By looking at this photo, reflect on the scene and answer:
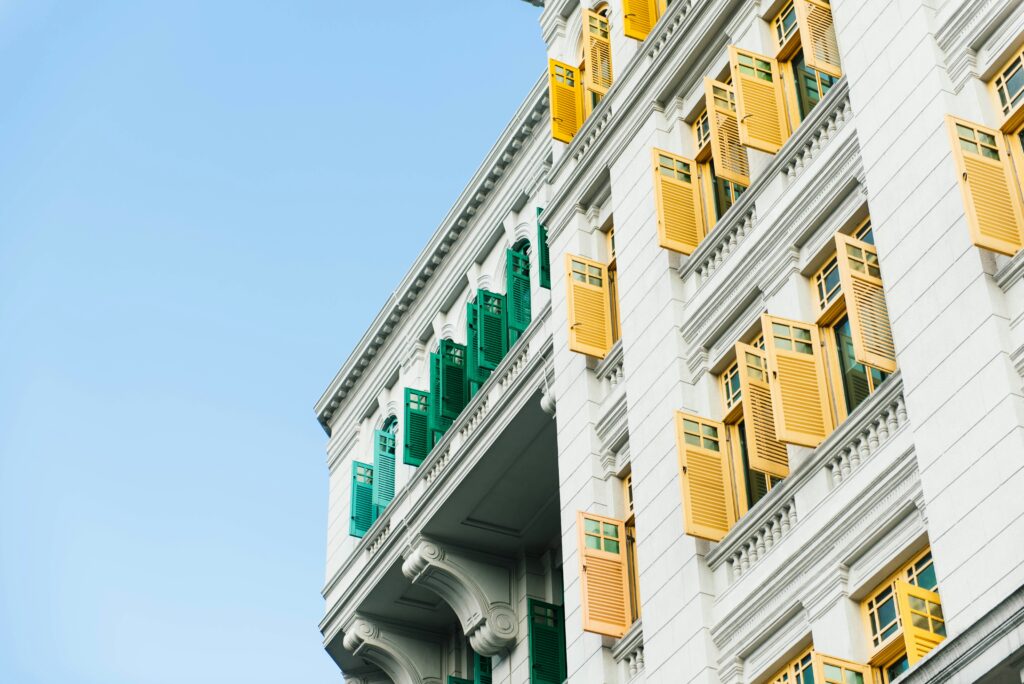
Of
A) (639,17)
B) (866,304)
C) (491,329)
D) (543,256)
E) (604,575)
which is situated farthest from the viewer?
(491,329)

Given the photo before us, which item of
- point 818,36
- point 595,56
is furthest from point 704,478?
point 595,56

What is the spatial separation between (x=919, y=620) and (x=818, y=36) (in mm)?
8675

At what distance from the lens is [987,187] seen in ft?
54.5

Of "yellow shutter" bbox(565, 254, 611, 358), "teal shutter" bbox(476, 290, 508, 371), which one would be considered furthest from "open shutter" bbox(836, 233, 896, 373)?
"teal shutter" bbox(476, 290, 508, 371)

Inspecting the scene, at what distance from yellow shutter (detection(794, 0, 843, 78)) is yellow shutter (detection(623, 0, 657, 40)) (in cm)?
456

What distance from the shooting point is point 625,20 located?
26016mm

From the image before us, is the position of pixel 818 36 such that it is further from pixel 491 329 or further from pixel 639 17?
pixel 491 329

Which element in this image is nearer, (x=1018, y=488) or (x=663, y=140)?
(x=1018, y=488)

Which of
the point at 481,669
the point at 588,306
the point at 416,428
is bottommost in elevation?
the point at 481,669

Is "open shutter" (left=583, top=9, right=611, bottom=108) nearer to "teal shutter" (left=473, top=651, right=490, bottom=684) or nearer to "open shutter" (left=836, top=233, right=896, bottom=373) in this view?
"open shutter" (left=836, top=233, right=896, bottom=373)

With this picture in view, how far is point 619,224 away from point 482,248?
27.2 feet

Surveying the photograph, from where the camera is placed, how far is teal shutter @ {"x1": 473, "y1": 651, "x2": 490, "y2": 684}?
99.3 ft

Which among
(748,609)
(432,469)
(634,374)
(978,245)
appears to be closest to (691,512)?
(748,609)

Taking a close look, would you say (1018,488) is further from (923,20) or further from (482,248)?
(482,248)
